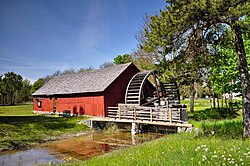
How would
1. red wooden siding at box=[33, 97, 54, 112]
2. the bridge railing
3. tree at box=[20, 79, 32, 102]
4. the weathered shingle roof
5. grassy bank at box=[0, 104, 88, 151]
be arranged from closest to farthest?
grassy bank at box=[0, 104, 88, 151] < the bridge railing < the weathered shingle roof < red wooden siding at box=[33, 97, 54, 112] < tree at box=[20, 79, 32, 102]

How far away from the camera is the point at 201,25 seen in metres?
8.33

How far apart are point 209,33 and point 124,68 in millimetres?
13738

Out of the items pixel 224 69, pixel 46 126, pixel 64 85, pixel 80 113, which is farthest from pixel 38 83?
pixel 224 69

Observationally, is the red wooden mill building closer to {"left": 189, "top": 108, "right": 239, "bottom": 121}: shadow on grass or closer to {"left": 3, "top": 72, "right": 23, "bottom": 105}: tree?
{"left": 189, "top": 108, "right": 239, "bottom": 121}: shadow on grass

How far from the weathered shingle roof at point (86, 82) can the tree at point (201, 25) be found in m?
A: 12.0

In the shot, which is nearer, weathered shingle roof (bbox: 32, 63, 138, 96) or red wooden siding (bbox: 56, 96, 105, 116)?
red wooden siding (bbox: 56, 96, 105, 116)

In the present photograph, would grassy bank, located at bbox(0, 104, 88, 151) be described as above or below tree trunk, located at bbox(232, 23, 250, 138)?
below

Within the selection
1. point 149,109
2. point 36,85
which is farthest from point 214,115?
point 36,85

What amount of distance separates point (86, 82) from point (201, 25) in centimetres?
1642

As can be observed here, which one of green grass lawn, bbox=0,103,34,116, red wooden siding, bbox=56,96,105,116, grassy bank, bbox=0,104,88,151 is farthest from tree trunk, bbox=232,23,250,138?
green grass lawn, bbox=0,103,34,116

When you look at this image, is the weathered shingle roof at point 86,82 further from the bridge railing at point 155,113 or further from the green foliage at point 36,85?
the green foliage at point 36,85

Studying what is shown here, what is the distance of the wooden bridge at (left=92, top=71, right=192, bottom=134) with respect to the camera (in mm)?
14636

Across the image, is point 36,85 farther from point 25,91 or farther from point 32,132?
point 32,132

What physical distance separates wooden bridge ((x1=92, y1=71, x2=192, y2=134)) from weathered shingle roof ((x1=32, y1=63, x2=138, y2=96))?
2459 mm
